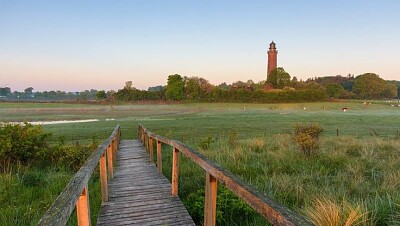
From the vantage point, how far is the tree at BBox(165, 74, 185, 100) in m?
101

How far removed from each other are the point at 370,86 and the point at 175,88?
230 ft

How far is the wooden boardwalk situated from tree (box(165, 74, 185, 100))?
305 feet

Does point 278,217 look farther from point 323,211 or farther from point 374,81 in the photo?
point 374,81

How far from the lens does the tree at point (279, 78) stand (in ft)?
365

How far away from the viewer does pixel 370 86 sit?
11756 cm

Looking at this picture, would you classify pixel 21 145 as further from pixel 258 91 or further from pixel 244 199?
pixel 258 91

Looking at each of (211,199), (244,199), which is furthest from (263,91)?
(244,199)

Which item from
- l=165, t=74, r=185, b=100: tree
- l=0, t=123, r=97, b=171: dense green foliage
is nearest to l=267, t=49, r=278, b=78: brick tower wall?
l=165, t=74, r=185, b=100: tree

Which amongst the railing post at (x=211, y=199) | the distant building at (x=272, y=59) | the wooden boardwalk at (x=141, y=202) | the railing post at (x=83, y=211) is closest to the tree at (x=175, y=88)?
the distant building at (x=272, y=59)

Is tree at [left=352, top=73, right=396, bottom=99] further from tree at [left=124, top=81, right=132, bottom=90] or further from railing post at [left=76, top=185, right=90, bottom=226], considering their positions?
railing post at [left=76, top=185, right=90, bottom=226]

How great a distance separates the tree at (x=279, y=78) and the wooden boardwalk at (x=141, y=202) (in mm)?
106827

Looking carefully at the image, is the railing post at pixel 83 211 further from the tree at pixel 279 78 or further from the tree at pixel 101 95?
the tree at pixel 101 95

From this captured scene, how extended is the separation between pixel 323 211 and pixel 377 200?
2039 mm

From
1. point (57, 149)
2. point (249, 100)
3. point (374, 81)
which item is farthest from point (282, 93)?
point (57, 149)
